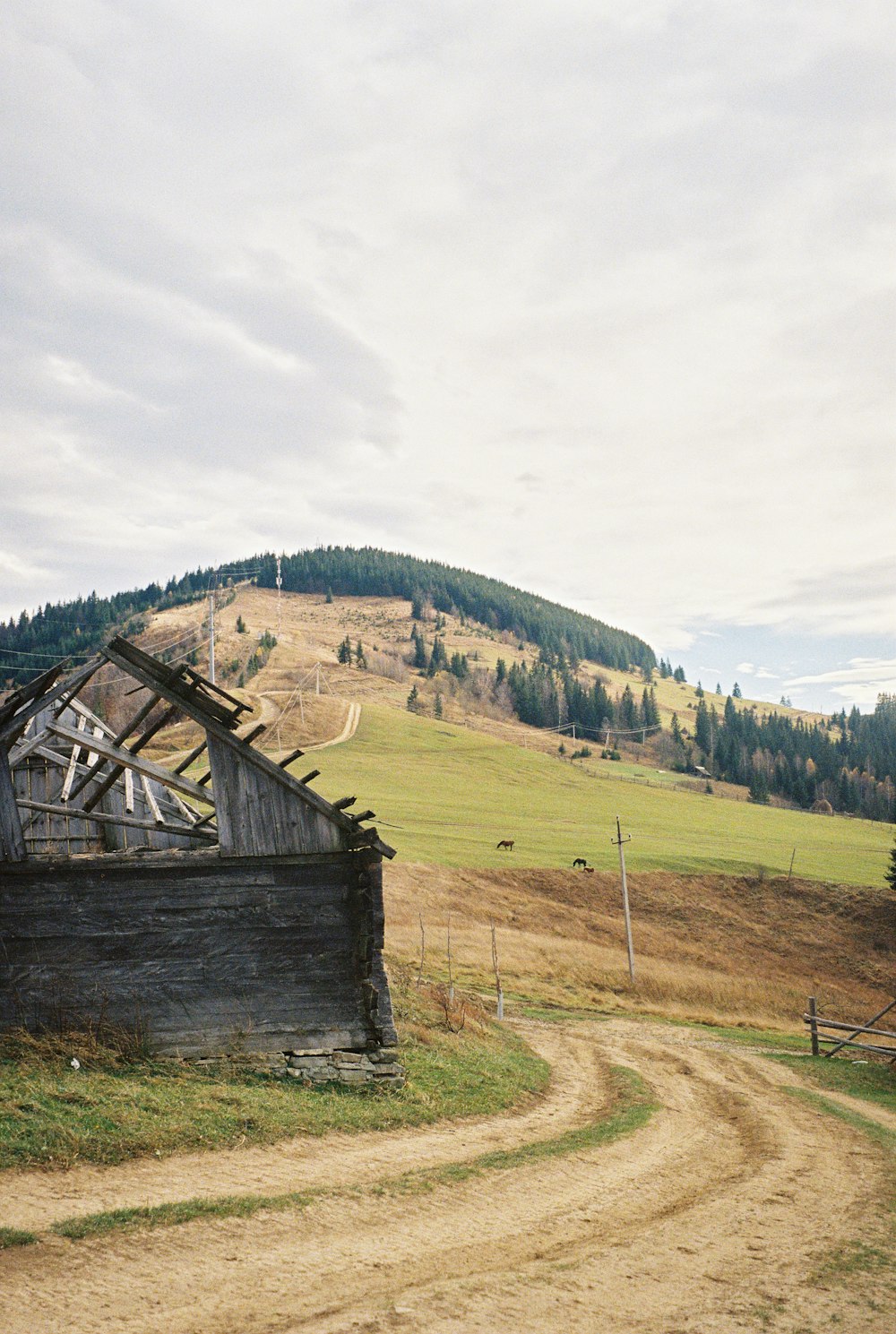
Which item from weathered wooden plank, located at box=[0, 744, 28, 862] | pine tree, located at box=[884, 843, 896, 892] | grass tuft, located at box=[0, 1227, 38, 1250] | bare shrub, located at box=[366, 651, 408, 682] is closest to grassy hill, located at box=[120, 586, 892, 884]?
pine tree, located at box=[884, 843, 896, 892]

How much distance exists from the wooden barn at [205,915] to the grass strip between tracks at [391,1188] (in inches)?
131

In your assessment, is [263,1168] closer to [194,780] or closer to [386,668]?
[194,780]

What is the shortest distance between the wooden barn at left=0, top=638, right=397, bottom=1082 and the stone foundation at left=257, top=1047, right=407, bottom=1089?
3 cm

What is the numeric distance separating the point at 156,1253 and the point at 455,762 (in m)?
98.5

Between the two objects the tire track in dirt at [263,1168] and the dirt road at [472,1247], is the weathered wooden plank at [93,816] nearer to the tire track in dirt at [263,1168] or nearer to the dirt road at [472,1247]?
the tire track in dirt at [263,1168]

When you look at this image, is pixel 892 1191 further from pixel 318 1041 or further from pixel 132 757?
pixel 132 757

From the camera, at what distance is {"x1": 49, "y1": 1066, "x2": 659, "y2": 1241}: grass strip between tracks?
26.9 ft

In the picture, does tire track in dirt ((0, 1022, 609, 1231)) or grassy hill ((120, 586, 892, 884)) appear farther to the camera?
grassy hill ((120, 586, 892, 884))

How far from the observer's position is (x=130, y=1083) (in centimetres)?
1245

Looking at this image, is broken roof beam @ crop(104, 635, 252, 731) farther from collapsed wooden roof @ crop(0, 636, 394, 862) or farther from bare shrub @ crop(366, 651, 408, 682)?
bare shrub @ crop(366, 651, 408, 682)

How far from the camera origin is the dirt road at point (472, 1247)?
277 inches

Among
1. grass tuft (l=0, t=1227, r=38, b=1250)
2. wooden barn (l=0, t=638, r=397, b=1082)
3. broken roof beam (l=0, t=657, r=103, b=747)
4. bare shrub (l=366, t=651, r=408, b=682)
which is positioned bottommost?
grass tuft (l=0, t=1227, r=38, b=1250)

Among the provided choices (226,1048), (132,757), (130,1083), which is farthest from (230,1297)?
(132,757)

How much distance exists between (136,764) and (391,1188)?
7.86 m
